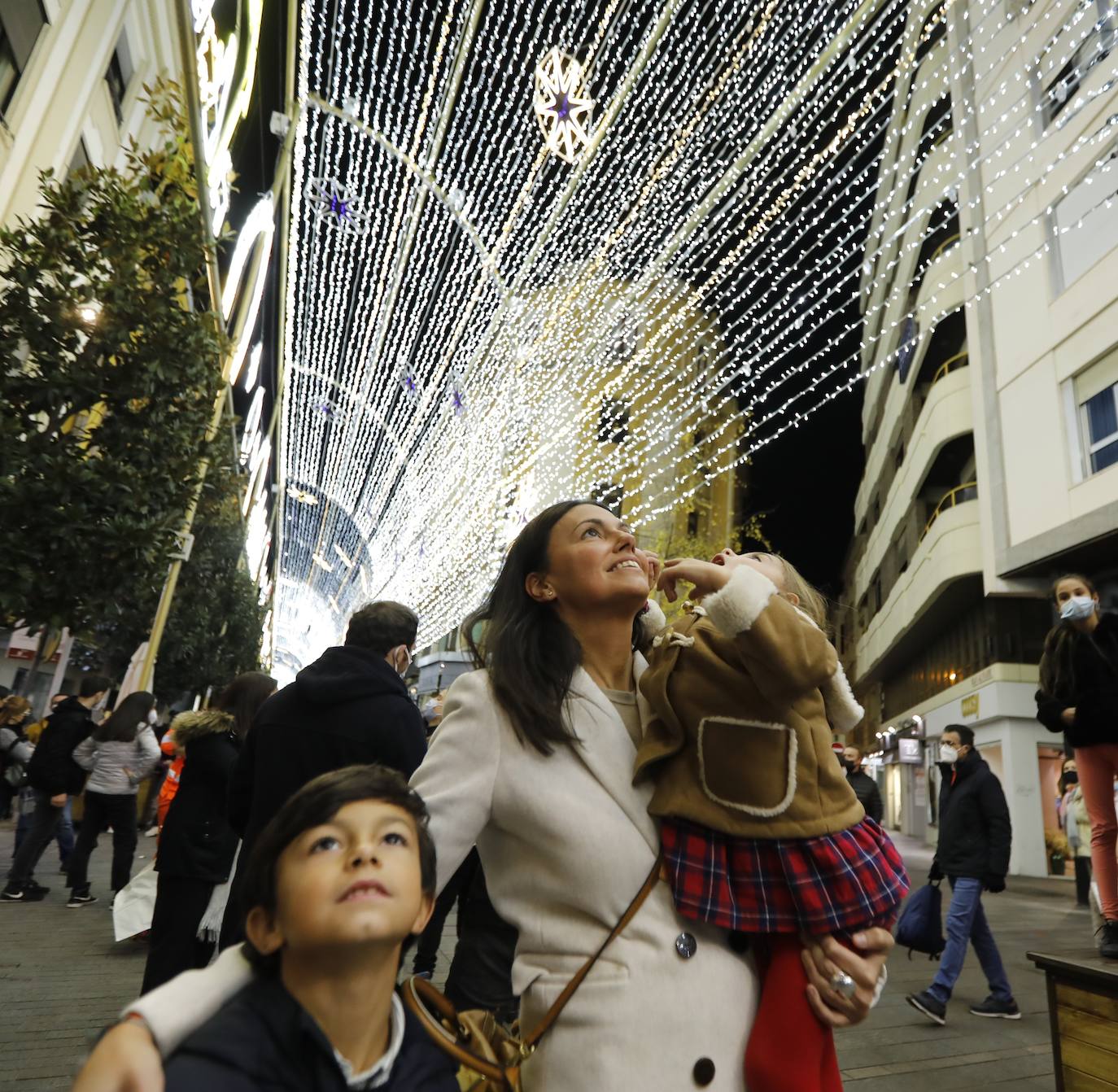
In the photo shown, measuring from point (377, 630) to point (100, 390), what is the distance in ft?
15.7

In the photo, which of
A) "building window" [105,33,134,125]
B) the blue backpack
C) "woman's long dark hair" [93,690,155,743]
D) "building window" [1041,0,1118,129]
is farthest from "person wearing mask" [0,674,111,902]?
"building window" [1041,0,1118,129]

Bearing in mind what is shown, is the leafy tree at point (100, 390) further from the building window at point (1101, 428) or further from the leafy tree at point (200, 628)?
the building window at point (1101, 428)

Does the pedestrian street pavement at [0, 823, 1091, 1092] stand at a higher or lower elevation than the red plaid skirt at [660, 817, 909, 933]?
lower

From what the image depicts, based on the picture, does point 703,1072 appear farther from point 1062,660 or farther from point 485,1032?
point 1062,660

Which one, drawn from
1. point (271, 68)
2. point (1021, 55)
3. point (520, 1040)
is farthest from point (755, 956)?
point (271, 68)

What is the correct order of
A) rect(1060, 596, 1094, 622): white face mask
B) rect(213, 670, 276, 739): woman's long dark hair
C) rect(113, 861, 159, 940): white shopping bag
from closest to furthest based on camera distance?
1. rect(1060, 596, 1094, 622): white face mask
2. rect(213, 670, 276, 739): woman's long dark hair
3. rect(113, 861, 159, 940): white shopping bag

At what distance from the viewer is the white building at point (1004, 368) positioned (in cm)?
1285

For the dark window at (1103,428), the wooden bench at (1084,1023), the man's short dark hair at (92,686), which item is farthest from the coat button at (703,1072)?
the dark window at (1103,428)

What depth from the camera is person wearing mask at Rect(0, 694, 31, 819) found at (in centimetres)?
928

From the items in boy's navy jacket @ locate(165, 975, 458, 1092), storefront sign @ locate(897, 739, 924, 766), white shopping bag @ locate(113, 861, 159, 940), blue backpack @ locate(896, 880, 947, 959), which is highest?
storefront sign @ locate(897, 739, 924, 766)

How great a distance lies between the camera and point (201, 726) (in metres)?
4.32

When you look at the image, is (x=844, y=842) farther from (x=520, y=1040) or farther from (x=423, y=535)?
(x=423, y=535)

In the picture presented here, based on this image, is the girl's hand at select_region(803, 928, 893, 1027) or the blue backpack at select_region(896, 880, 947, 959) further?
the blue backpack at select_region(896, 880, 947, 959)

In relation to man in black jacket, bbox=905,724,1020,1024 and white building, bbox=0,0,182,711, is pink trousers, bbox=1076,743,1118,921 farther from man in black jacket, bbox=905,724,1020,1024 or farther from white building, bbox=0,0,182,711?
white building, bbox=0,0,182,711
